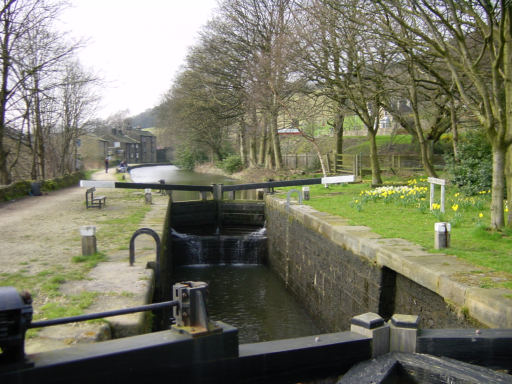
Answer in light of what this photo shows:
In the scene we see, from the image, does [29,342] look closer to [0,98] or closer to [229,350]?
[229,350]

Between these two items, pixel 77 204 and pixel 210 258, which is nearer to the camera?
pixel 210 258

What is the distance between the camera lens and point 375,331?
12.8 feet

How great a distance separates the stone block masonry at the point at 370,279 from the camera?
470cm

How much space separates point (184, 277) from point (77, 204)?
5130mm

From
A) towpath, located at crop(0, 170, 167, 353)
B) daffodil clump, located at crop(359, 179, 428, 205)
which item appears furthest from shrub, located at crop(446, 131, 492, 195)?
towpath, located at crop(0, 170, 167, 353)

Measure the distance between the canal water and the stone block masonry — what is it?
1.09ft

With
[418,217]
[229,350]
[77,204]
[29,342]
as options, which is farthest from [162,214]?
[229,350]

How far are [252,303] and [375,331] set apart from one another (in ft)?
22.2


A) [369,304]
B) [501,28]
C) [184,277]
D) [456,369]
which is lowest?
[184,277]

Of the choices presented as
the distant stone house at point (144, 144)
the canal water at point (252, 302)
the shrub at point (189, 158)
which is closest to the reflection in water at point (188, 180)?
the shrub at point (189, 158)

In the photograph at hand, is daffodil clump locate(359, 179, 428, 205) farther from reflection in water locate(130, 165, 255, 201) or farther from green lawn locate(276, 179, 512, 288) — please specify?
reflection in water locate(130, 165, 255, 201)

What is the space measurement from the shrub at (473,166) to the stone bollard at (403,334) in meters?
8.77

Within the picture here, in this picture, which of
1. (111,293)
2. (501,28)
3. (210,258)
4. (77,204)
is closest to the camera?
(111,293)

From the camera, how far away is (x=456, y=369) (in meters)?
3.54
